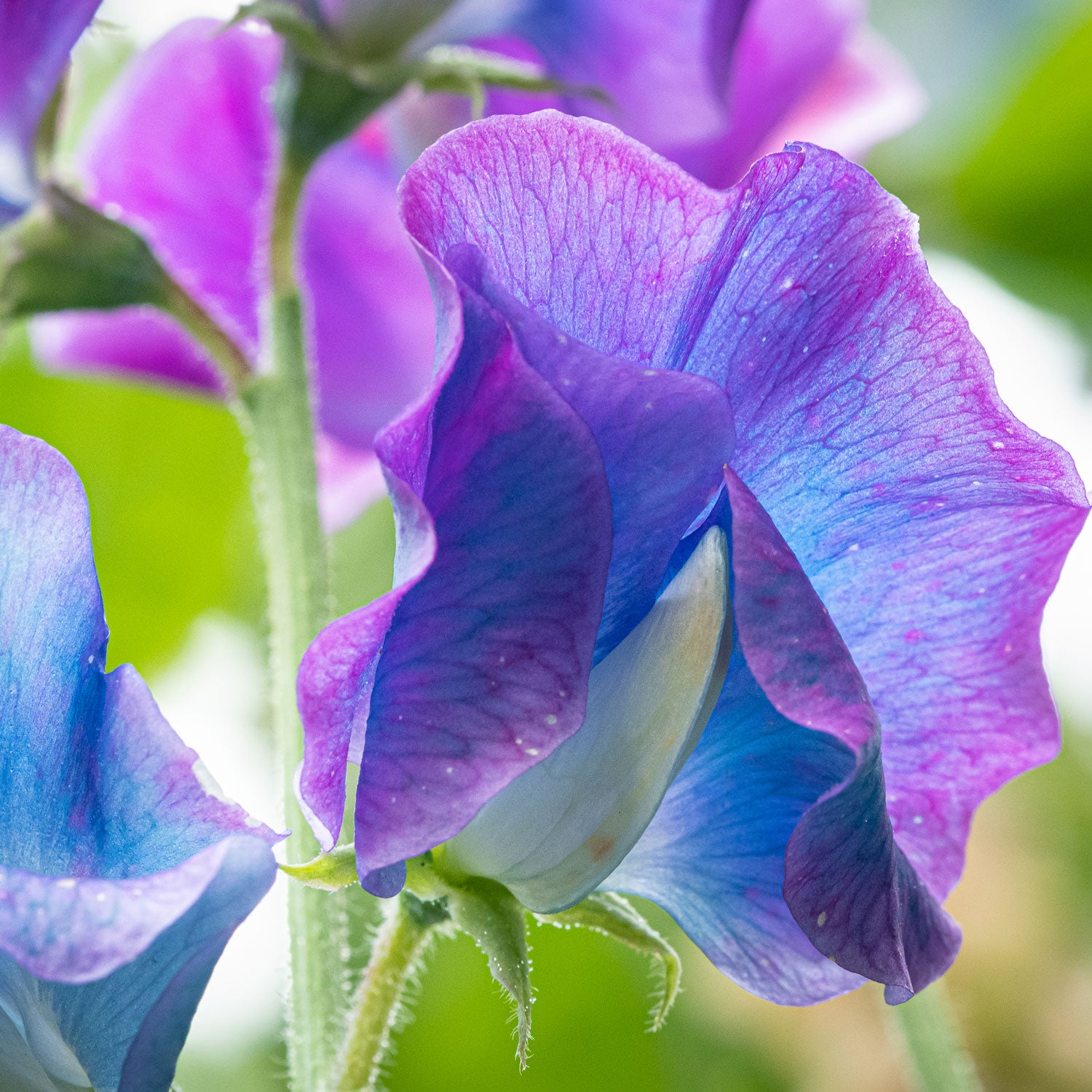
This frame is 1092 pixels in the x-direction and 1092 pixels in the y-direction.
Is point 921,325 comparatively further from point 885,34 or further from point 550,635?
point 885,34

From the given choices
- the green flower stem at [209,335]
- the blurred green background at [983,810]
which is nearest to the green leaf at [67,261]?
the green flower stem at [209,335]

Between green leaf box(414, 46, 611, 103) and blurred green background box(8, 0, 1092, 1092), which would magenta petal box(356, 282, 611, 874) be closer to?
green leaf box(414, 46, 611, 103)

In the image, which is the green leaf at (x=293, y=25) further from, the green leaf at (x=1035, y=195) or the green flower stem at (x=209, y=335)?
the green leaf at (x=1035, y=195)

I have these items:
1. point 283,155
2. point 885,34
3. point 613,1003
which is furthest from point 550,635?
point 885,34

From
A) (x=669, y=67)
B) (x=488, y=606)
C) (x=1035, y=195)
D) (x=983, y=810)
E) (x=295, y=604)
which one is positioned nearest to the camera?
(x=488, y=606)

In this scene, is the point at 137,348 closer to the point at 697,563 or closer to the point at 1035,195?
the point at 697,563

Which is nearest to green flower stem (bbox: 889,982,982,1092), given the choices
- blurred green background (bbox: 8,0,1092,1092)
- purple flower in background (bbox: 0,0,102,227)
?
purple flower in background (bbox: 0,0,102,227)

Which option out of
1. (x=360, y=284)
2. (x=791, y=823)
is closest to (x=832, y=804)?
(x=791, y=823)
